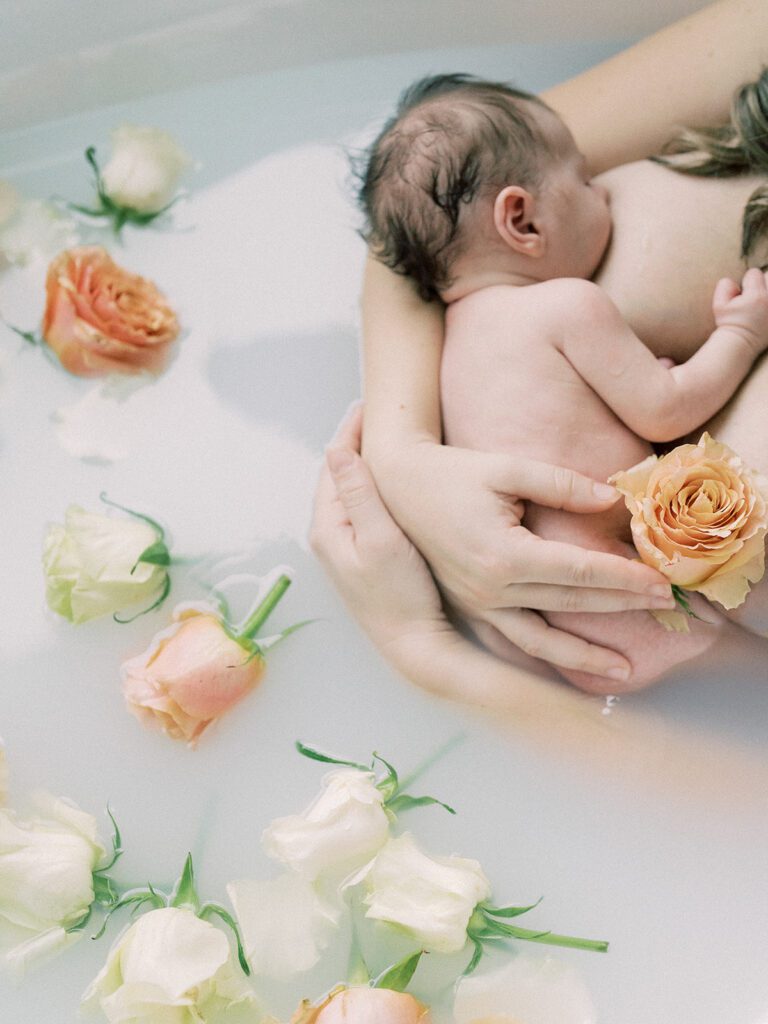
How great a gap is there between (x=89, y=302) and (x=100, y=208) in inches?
12.2

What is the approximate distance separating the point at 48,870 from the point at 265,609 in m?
0.36

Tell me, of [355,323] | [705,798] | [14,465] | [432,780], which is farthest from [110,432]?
[705,798]

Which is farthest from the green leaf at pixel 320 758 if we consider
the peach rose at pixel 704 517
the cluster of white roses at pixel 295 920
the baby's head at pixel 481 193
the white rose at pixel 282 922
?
the baby's head at pixel 481 193

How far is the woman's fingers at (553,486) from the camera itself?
102cm

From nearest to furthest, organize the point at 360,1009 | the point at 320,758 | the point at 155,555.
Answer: the point at 360,1009 < the point at 320,758 < the point at 155,555

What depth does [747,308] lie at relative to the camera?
3.56ft

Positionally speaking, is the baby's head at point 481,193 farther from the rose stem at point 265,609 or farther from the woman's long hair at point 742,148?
the rose stem at point 265,609

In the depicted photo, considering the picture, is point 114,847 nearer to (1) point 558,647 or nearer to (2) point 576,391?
(1) point 558,647

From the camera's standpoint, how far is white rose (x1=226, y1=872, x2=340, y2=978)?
1.00 m

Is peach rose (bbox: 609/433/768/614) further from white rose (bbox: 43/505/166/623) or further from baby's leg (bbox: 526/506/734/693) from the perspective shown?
white rose (bbox: 43/505/166/623)

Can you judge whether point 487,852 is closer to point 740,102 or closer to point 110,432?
point 110,432

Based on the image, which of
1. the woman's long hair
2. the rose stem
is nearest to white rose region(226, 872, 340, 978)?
the rose stem

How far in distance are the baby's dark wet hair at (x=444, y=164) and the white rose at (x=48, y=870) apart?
26.4 inches

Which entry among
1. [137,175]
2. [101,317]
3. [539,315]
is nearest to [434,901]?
[539,315]
